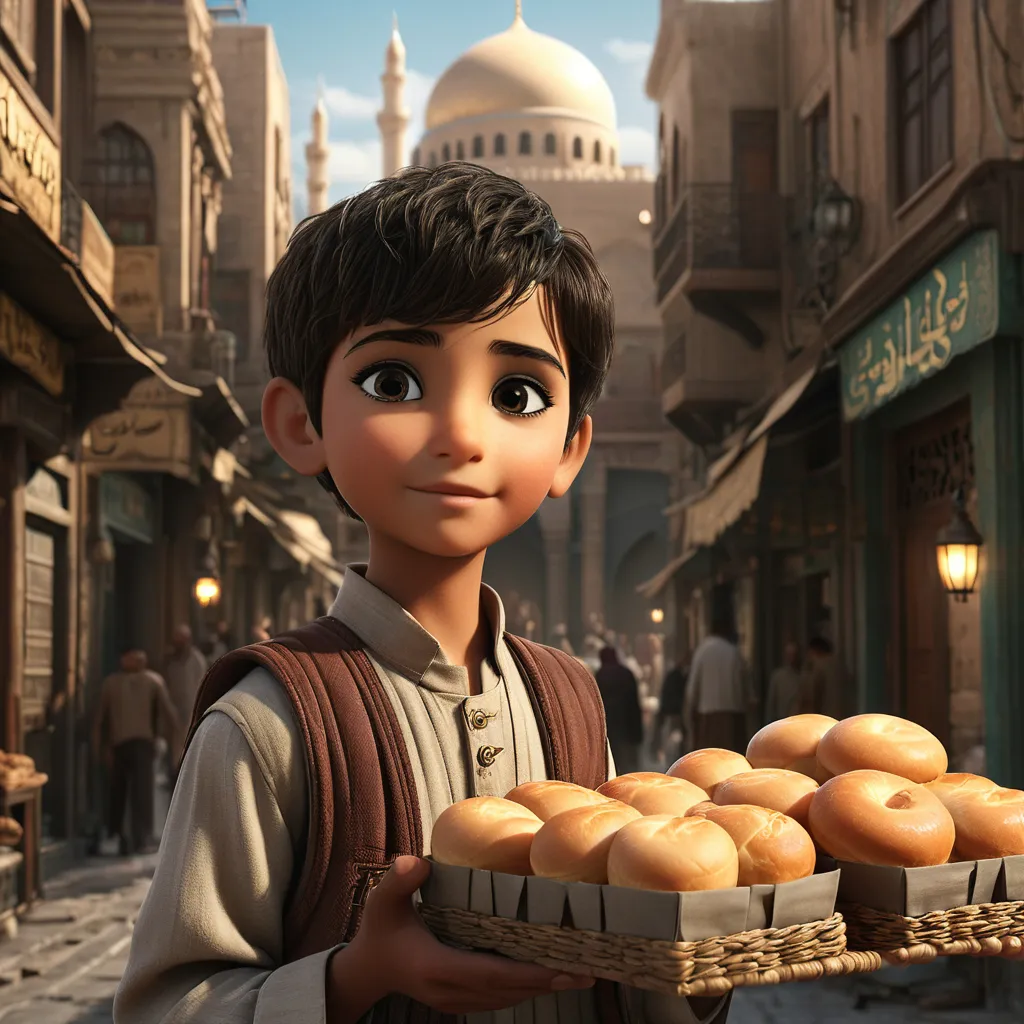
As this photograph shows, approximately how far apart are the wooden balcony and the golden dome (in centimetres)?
5297

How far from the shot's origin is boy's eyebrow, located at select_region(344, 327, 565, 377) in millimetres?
2086

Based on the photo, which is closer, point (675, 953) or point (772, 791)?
point (675, 953)

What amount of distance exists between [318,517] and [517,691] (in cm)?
3208

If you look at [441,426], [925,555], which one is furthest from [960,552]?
[441,426]

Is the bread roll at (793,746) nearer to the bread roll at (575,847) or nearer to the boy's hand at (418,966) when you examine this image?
the bread roll at (575,847)

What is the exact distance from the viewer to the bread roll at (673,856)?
1.69 m

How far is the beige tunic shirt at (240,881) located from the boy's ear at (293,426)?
0.35 metres

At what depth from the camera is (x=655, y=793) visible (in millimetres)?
2002

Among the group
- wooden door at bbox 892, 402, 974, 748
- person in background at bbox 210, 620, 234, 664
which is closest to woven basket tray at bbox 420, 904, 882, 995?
wooden door at bbox 892, 402, 974, 748

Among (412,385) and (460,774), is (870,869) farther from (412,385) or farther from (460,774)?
(412,385)

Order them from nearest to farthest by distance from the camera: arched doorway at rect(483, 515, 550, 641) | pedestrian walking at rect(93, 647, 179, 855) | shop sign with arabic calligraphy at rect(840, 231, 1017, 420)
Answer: shop sign with arabic calligraphy at rect(840, 231, 1017, 420) < pedestrian walking at rect(93, 647, 179, 855) < arched doorway at rect(483, 515, 550, 641)

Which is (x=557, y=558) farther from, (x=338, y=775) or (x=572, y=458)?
(x=338, y=775)

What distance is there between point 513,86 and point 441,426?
233 ft

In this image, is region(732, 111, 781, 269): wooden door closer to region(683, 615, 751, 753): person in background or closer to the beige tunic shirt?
region(683, 615, 751, 753): person in background
